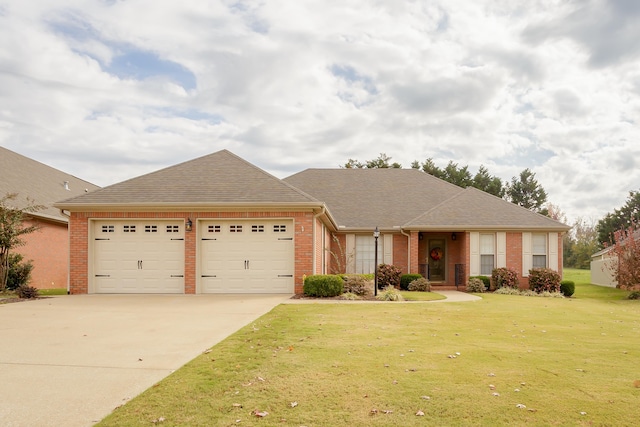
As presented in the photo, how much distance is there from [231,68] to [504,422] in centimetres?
1455

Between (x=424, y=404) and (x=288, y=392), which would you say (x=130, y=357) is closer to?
(x=288, y=392)

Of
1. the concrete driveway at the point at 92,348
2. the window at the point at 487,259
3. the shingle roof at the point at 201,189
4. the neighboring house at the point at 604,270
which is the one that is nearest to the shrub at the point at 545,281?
the window at the point at 487,259

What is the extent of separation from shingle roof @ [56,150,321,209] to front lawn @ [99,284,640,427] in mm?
7281

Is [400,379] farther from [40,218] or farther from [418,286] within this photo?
[40,218]

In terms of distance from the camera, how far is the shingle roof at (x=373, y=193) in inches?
920

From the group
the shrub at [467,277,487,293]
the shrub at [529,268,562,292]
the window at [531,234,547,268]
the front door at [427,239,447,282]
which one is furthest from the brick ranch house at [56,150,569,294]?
the window at [531,234,547,268]

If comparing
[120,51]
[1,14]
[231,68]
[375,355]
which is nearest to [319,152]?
[231,68]

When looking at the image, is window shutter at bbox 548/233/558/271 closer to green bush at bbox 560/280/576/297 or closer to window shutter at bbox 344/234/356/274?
green bush at bbox 560/280/576/297

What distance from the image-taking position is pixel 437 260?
2331 centimetres

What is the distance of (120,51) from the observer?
48.8 feet

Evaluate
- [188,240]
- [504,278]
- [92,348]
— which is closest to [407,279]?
[504,278]

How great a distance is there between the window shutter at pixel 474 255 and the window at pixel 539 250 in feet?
7.88

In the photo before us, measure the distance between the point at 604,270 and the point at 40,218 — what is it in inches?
1119

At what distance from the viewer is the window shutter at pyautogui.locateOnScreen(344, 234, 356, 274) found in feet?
74.3
